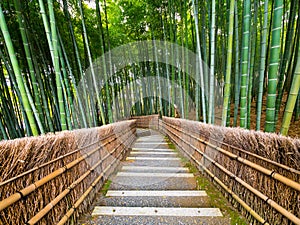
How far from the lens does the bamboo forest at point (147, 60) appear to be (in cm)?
202

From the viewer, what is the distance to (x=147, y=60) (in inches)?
307

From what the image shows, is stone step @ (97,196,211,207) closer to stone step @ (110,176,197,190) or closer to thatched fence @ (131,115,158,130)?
stone step @ (110,176,197,190)

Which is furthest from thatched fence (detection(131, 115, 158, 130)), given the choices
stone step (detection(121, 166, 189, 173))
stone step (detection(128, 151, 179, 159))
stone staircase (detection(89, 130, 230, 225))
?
stone staircase (detection(89, 130, 230, 225))

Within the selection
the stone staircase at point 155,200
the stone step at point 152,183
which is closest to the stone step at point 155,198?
the stone staircase at point 155,200

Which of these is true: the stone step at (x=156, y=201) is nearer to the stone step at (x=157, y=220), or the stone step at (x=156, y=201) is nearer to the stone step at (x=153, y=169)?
the stone step at (x=157, y=220)

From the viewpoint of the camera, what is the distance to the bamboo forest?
202cm

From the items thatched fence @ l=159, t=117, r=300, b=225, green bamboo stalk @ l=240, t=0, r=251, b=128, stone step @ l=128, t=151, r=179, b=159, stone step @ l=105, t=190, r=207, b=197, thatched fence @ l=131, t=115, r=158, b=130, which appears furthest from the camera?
thatched fence @ l=131, t=115, r=158, b=130

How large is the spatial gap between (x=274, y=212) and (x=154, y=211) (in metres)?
0.93

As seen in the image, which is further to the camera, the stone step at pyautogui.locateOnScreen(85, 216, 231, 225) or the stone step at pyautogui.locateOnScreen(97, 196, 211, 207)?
the stone step at pyautogui.locateOnScreen(97, 196, 211, 207)

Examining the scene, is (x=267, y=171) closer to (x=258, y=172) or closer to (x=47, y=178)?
(x=258, y=172)

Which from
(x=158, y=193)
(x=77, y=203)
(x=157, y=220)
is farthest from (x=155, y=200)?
(x=77, y=203)

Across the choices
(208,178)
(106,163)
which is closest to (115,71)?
(106,163)

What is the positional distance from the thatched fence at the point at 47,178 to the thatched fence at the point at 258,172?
1400 millimetres

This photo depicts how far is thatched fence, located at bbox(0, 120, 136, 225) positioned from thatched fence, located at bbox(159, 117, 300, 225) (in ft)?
4.59
